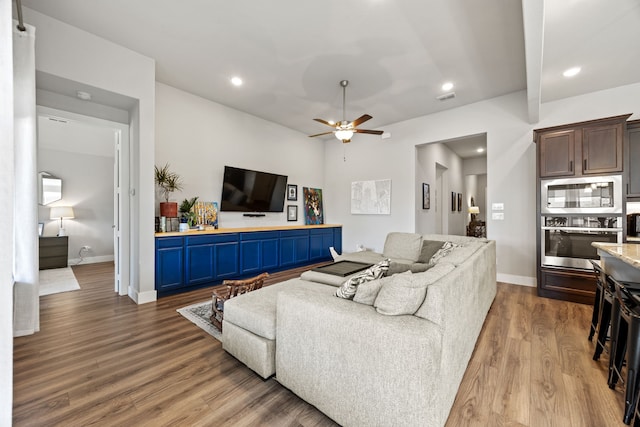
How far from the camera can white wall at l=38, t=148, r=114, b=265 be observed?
19.5 ft

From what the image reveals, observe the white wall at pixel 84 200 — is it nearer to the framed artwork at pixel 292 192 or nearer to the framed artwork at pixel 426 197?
the framed artwork at pixel 292 192

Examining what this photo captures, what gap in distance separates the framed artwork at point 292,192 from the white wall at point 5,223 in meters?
5.00

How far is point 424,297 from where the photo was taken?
145 cm

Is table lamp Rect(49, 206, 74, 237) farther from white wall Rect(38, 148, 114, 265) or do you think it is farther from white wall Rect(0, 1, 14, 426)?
white wall Rect(0, 1, 14, 426)

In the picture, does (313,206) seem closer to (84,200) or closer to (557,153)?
(557,153)

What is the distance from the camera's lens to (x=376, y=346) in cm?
133

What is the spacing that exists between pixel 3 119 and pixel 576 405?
11.3 feet

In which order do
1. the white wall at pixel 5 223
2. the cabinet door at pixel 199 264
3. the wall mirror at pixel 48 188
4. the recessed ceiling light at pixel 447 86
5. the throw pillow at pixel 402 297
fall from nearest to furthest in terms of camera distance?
the white wall at pixel 5 223 < the throw pillow at pixel 402 297 < the cabinet door at pixel 199 264 < the recessed ceiling light at pixel 447 86 < the wall mirror at pixel 48 188

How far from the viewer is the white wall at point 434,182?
228 inches

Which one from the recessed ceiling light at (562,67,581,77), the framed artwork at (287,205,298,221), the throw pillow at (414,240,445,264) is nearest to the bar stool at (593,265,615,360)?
the throw pillow at (414,240,445,264)

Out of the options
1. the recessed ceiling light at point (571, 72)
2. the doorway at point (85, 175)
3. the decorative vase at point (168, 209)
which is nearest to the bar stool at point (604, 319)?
the recessed ceiling light at point (571, 72)

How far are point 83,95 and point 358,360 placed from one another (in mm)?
4276

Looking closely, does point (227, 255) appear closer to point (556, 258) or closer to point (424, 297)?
point (424, 297)

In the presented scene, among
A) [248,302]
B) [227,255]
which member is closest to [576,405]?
[248,302]
